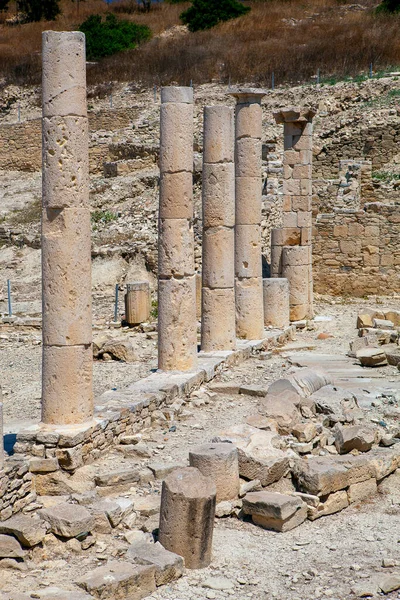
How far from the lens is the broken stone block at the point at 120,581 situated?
23.2 ft

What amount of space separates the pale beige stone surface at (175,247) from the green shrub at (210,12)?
35671 millimetres

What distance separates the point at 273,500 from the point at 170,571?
1494mm

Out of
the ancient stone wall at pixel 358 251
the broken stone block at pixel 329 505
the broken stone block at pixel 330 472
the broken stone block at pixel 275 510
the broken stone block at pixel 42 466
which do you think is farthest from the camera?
the ancient stone wall at pixel 358 251

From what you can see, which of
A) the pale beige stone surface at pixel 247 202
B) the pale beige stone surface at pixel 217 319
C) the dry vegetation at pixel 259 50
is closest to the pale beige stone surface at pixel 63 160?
the pale beige stone surface at pixel 217 319

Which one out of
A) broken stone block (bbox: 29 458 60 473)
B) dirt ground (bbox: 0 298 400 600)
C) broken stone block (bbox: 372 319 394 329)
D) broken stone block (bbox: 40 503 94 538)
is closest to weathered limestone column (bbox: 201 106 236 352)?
dirt ground (bbox: 0 298 400 600)

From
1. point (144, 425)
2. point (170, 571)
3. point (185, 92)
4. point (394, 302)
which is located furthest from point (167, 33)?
point (170, 571)

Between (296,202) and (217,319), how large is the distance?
6184mm

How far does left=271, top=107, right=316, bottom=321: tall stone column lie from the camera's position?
19906 millimetres

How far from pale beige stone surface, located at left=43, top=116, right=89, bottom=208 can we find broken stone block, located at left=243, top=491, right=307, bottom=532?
3.79 meters

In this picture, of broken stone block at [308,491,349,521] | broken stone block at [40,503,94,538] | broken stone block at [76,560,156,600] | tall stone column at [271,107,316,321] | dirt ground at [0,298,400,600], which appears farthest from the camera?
tall stone column at [271,107,316,321]

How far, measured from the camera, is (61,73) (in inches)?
389

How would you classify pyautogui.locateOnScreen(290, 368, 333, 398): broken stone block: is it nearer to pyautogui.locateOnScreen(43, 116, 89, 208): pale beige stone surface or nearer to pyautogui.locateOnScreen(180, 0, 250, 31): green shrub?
pyautogui.locateOnScreen(43, 116, 89, 208): pale beige stone surface

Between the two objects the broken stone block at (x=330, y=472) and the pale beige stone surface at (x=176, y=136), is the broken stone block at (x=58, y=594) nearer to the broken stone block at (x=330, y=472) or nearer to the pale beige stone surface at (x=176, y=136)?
the broken stone block at (x=330, y=472)

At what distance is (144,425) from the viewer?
1149cm
